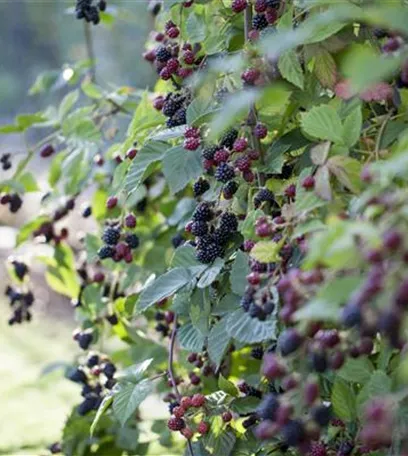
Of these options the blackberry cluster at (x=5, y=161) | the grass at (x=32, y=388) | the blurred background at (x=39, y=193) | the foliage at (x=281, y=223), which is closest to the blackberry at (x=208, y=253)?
the foliage at (x=281, y=223)

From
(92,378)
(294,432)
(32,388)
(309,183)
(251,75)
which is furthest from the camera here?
(32,388)

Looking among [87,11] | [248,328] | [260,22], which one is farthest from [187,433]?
[87,11]

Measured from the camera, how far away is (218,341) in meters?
1.12

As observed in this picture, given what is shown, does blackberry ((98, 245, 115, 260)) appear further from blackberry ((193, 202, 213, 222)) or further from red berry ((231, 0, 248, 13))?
red berry ((231, 0, 248, 13))

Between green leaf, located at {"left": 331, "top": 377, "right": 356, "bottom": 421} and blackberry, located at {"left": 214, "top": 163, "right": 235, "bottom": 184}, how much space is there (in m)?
0.25

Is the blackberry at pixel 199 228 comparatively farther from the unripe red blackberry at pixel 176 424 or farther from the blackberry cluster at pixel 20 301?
the blackberry cluster at pixel 20 301

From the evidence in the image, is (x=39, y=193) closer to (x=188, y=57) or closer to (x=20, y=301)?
(x=20, y=301)

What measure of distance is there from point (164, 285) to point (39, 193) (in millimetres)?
1266

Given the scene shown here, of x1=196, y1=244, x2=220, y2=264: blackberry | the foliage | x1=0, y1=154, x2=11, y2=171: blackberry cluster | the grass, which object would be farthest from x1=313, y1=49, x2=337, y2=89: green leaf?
the grass

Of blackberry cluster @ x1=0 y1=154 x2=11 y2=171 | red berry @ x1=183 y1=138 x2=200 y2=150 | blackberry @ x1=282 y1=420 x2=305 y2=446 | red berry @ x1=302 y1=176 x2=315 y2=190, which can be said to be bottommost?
blackberry @ x1=282 y1=420 x2=305 y2=446

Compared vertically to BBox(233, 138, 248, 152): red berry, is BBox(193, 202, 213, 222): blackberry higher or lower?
lower

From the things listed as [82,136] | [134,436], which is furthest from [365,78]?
[134,436]

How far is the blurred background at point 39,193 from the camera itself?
2176 millimetres

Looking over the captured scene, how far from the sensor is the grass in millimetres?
2152
